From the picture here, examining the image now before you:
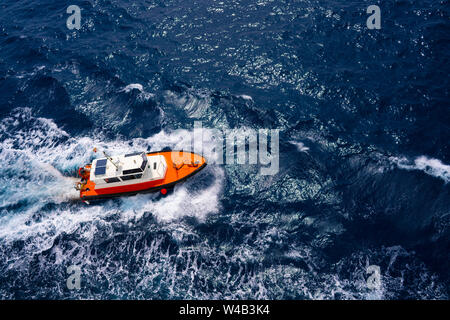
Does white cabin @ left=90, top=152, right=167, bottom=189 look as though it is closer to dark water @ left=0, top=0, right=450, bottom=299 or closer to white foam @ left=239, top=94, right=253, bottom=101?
dark water @ left=0, top=0, right=450, bottom=299

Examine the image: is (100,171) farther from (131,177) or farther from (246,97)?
(246,97)

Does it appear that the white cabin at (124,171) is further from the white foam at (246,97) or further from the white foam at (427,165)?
the white foam at (427,165)

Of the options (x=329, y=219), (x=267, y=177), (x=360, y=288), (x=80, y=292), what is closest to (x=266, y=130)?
(x=267, y=177)

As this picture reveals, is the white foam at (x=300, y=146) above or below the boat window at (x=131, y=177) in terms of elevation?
above

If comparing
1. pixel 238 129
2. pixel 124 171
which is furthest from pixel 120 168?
pixel 238 129

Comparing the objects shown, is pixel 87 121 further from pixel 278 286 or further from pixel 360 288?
pixel 360 288

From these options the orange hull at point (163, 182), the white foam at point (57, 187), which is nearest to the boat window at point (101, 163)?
the orange hull at point (163, 182)

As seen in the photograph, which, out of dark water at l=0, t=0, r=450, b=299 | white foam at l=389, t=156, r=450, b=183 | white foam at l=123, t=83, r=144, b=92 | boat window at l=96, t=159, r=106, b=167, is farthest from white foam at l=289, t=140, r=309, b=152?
white foam at l=123, t=83, r=144, b=92
